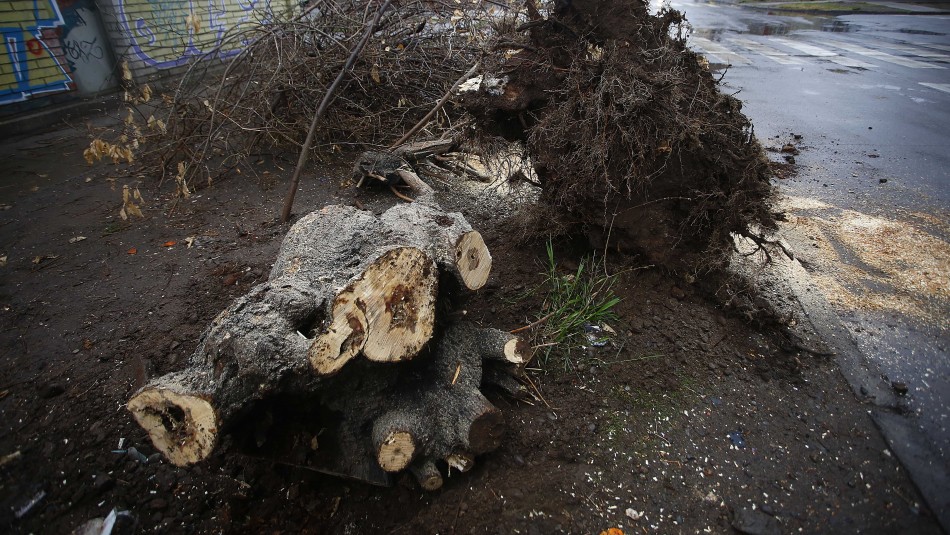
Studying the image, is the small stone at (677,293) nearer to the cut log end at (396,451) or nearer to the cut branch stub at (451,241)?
the cut branch stub at (451,241)

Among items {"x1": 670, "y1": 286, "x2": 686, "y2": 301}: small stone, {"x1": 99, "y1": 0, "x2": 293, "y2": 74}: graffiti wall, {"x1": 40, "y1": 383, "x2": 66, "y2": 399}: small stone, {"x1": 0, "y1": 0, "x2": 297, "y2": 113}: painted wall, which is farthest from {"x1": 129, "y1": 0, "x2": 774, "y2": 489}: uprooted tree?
{"x1": 99, "y1": 0, "x2": 293, "y2": 74}: graffiti wall

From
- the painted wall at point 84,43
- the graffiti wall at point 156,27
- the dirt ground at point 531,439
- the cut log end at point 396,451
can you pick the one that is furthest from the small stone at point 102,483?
the graffiti wall at point 156,27

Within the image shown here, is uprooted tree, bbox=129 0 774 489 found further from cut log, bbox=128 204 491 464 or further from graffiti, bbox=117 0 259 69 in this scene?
graffiti, bbox=117 0 259 69

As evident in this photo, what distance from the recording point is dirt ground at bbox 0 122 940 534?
184 cm

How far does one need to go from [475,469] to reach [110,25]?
902 cm

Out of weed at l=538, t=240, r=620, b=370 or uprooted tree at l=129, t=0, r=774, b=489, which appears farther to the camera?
weed at l=538, t=240, r=620, b=370

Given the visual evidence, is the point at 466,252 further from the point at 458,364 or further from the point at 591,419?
the point at 591,419

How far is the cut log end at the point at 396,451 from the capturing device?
1.77 m

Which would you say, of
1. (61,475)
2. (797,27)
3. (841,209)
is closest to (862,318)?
(841,209)

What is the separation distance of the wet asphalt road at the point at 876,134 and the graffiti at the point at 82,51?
342 inches

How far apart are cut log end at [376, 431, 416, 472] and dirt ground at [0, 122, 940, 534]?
0.21 metres

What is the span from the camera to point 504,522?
178 cm

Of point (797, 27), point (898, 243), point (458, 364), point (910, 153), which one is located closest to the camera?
→ point (458, 364)

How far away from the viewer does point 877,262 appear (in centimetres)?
319
